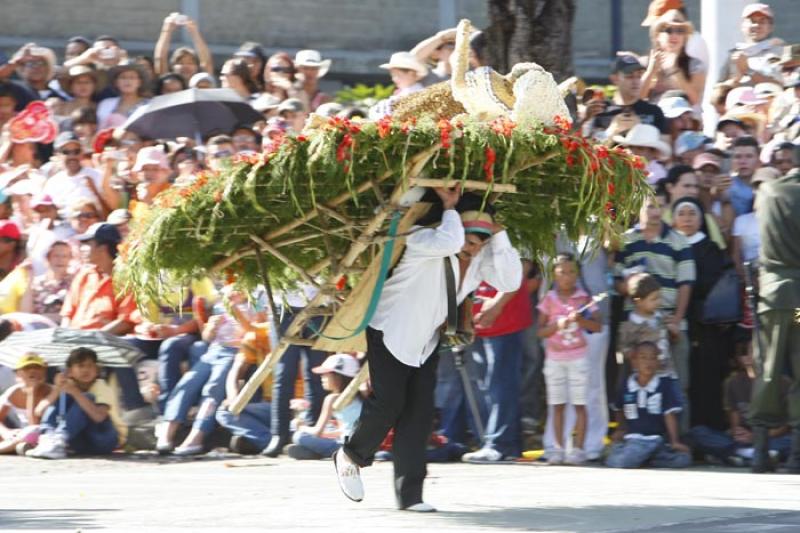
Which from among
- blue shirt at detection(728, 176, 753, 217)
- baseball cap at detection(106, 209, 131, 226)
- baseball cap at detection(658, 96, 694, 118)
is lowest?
baseball cap at detection(106, 209, 131, 226)

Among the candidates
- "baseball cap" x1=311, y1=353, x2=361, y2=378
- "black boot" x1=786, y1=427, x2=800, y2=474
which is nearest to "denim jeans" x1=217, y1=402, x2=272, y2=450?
"baseball cap" x1=311, y1=353, x2=361, y2=378

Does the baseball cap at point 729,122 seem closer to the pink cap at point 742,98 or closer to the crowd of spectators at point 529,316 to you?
the crowd of spectators at point 529,316

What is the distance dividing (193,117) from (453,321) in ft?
22.8

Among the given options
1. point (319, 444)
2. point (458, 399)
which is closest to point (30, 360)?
point (319, 444)

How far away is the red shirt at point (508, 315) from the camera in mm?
12539

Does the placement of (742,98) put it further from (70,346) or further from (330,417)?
(70,346)

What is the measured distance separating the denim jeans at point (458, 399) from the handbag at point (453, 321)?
9.99ft

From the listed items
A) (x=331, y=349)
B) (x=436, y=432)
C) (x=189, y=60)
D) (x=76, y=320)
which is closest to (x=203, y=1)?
(x=189, y=60)

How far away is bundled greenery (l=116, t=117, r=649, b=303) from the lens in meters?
9.07

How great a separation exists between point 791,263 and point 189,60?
8.13m

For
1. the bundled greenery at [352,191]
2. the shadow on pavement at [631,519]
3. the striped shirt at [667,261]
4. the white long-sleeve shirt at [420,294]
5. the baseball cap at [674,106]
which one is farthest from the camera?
the baseball cap at [674,106]

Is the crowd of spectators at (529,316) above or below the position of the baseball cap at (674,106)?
below

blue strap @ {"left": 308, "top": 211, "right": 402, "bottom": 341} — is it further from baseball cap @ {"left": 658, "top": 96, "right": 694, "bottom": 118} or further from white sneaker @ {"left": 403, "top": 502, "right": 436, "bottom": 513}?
baseball cap @ {"left": 658, "top": 96, "right": 694, "bottom": 118}

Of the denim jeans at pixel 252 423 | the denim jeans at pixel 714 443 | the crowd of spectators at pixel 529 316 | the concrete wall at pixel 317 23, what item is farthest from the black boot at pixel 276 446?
the concrete wall at pixel 317 23
